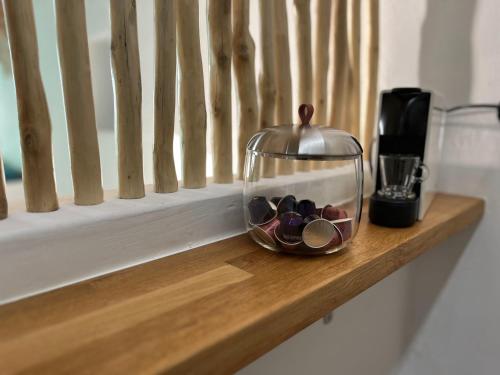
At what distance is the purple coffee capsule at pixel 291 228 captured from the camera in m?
0.71

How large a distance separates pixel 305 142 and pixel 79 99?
1.32 ft

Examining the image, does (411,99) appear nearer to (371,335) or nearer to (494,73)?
(494,73)

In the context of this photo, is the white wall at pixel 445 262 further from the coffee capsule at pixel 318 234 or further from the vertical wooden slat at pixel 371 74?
the coffee capsule at pixel 318 234

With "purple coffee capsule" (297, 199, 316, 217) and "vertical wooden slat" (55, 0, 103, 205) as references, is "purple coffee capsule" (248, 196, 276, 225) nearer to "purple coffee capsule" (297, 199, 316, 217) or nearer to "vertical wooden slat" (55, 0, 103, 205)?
"purple coffee capsule" (297, 199, 316, 217)

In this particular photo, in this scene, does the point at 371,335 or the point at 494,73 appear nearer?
the point at 494,73

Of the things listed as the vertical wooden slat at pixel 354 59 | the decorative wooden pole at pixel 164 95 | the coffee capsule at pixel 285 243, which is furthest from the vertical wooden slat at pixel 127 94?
the vertical wooden slat at pixel 354 59

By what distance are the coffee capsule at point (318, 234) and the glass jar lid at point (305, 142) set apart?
4.9 inches

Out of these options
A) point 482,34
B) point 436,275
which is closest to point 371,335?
point 436,275

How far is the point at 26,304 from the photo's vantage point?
0.54m

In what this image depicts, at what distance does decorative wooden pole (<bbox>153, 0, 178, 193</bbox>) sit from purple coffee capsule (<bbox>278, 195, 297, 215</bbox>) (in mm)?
222

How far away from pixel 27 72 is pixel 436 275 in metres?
1.27

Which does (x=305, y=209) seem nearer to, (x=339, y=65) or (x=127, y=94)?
(x=127, y=94)

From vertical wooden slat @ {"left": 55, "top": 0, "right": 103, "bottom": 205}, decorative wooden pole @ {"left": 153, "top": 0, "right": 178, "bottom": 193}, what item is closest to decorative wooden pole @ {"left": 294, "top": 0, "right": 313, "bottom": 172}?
decorative wooden pole @ {"left": 153, "top": 0, "right": 178, "bottom": 193}

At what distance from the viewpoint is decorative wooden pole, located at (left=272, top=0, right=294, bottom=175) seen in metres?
0.92
